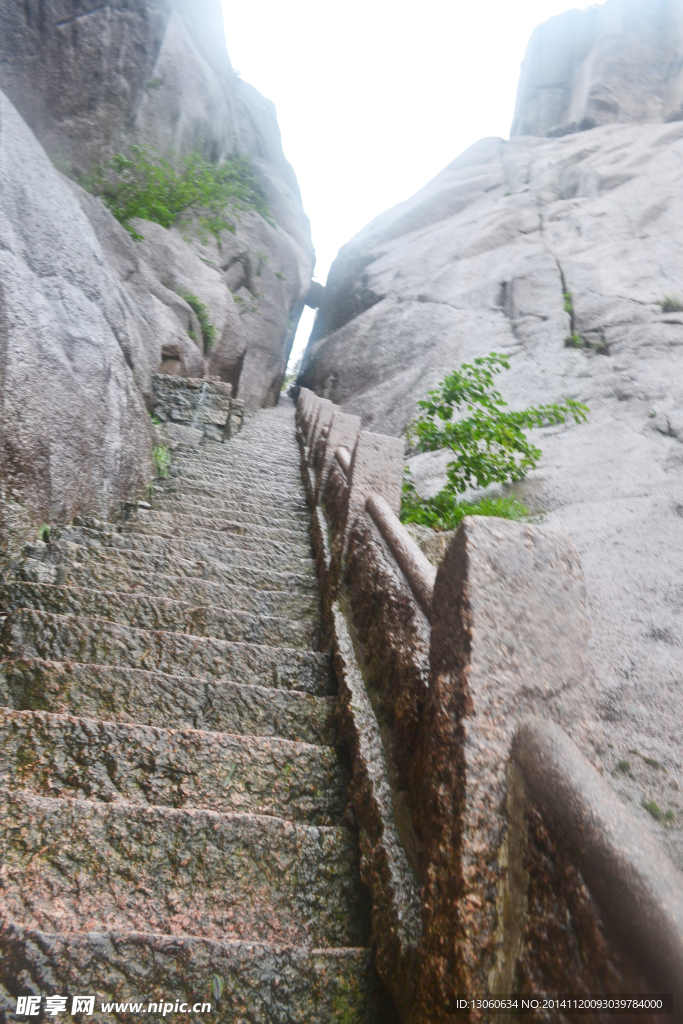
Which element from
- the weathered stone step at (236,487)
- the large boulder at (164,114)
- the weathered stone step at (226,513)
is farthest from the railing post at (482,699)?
the large boulder at (164,114)

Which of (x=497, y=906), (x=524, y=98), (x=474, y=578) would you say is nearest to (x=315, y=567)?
(x=474, y=578)

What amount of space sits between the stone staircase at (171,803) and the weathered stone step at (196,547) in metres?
0.30

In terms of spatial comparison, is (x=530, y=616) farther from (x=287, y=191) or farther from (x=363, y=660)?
(x=287, y=191)

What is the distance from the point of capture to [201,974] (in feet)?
4.17

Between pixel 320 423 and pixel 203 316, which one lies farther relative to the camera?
pixel 203 316

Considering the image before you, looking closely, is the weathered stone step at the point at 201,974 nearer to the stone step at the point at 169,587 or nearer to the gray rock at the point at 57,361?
the stone step at the point at 169,587

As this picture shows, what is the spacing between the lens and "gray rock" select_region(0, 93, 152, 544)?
3.14 metres

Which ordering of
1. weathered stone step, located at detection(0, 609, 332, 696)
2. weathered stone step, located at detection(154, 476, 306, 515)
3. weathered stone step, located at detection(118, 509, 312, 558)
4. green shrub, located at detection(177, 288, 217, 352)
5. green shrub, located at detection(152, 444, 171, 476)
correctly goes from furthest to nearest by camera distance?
1. green shrub, located at detection(177, 288, 217, 352)
2. green shrub, located at detection(152, 444, 171, 476)
3. weathered stone step, located at detection(154, 476, 306, 515)
4. weathered stone step, located at detection(118, 509, 312, 558)
5. weathered stone step, located at detection(0, 609, 332, 696)

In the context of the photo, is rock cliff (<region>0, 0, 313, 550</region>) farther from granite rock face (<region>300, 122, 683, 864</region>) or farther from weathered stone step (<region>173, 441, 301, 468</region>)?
granite rock face (<region>300, 122, 683, 864</region>)

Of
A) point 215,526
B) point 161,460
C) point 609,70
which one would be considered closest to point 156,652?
point 215,526

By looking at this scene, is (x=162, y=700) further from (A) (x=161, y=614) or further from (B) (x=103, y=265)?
(B) (x=103, y=265)

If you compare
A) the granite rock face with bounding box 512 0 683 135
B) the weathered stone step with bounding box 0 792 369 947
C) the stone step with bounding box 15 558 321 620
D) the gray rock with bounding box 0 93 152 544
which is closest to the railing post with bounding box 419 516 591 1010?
the weathered stone step with bounding box 0 792 369 947

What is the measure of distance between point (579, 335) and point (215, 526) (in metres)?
7.90

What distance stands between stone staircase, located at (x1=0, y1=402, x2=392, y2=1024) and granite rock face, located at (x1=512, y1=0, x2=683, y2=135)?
71.2 feet
